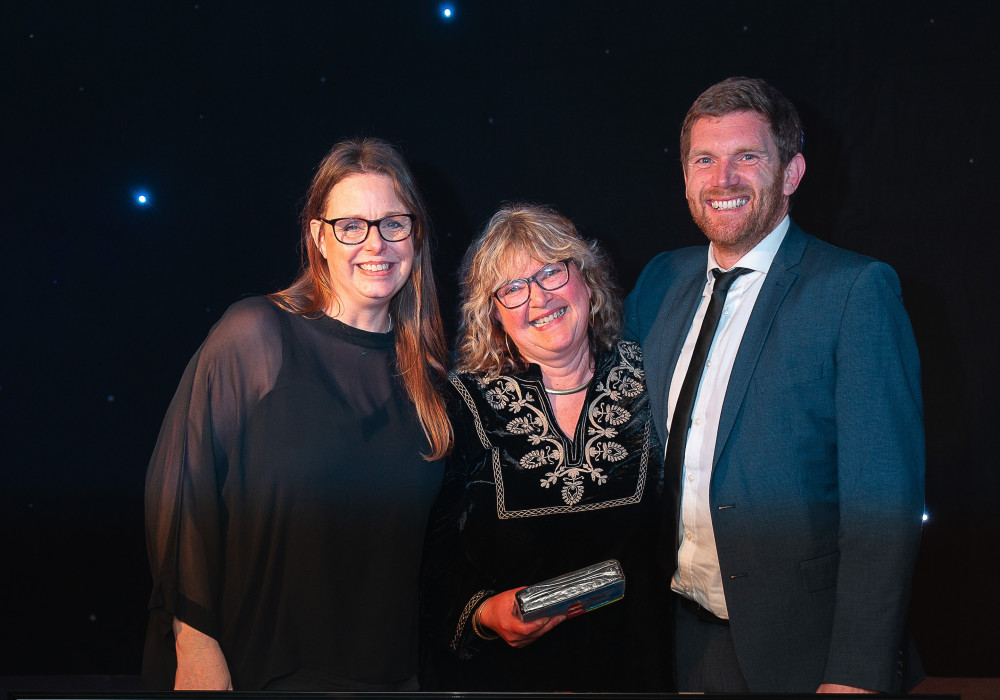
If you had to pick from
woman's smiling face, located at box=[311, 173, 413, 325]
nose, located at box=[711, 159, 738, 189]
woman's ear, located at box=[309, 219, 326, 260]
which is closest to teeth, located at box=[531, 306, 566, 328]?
woman's smiling face, located at box=[311, 173, 413, 325]

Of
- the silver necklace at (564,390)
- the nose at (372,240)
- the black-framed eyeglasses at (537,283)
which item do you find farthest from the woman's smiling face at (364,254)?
the silver necklace at (564,390)

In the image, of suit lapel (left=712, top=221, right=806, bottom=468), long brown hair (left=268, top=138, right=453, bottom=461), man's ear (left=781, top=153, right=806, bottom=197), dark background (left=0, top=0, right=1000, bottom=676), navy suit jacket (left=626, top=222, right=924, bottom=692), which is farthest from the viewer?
dark background (left=0, top=0, right=1000, bottom=676)

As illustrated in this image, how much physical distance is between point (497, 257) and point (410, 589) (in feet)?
2.92

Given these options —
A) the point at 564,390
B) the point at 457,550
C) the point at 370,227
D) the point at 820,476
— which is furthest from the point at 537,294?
the point at 820,476

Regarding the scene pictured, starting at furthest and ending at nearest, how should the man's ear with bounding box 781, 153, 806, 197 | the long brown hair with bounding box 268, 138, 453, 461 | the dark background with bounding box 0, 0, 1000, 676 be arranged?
the dark background with bounding box 0, 0, 1000, 676, the long brown hair with bounding box 268, 138, 453, 461, the man's ear with bounding box 781, 153, 806, 197

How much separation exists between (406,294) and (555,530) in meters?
0.74

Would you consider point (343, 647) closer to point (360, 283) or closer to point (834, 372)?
point (360, 283)

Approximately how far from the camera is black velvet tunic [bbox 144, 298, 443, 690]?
1.96m

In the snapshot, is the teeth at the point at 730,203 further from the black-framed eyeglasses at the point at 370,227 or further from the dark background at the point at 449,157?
the black-framed eyeglasses at the point at 370,227

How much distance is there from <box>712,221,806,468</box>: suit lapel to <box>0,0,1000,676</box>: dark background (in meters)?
0.41

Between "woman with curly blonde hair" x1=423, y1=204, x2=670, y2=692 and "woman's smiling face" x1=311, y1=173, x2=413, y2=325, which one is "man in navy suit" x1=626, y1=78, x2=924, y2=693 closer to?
"woman with curly blonde hair" x1=423, y1=204, x2=670, y2=692

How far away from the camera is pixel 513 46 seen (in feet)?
7.15

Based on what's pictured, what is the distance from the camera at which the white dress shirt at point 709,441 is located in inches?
71.6

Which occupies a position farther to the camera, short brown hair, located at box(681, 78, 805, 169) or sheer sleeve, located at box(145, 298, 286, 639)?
sheer sleeve, located at box(145, 298, 286, 639)
